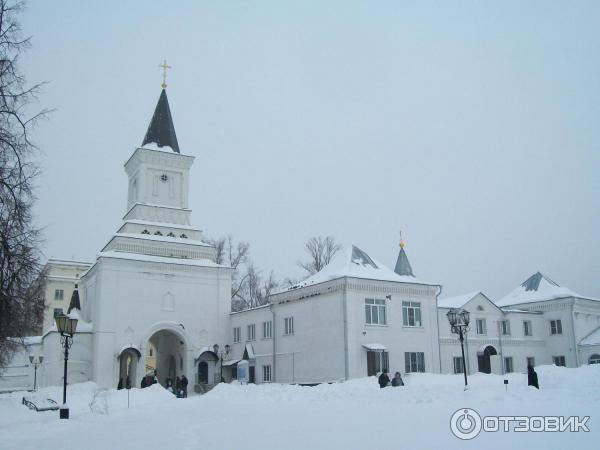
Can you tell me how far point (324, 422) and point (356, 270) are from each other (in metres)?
23.3

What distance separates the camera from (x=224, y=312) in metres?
46.4

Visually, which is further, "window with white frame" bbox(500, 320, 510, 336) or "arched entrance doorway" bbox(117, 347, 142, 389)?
"window with white frame" bbox(500, 320, 510, 336)

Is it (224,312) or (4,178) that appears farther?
(224,312)

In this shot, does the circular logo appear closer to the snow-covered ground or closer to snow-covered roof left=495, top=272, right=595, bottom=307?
the snow-covered ground

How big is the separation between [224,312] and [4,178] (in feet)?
105

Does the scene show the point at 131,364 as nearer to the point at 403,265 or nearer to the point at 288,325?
the point at 288,325

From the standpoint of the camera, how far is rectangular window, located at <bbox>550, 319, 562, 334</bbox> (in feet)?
153

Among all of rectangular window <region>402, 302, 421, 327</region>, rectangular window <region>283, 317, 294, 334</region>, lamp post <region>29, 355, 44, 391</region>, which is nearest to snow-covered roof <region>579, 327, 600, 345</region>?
rectangular window <region>402, 302, 421, 327</region>

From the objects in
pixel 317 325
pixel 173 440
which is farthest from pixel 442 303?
pixel 173 440

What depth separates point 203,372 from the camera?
44562 millimetres

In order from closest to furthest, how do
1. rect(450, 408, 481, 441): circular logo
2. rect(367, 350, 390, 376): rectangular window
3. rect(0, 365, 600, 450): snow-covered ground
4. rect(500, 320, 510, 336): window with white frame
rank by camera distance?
rect(0, 365, 600, 450): snow-covered ground < rect(450, 408, 481, 441): circular logo < rect(367, 350, 390, 376): rectangular window < rect(500, 320, 510, 336): window with white frame

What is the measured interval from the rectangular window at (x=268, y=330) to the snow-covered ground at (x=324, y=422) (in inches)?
665

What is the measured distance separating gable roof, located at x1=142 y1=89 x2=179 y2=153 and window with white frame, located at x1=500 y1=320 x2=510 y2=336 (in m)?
27.4

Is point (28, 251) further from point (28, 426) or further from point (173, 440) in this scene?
point (173, 440)
